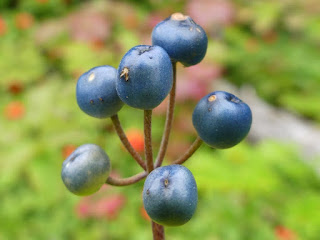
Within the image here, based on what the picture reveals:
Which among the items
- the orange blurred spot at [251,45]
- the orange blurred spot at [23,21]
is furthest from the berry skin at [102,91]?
the orange blurred spot at [23,21]

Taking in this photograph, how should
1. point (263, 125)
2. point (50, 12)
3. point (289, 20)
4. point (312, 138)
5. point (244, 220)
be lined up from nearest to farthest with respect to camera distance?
point (244, 220) → point (289, 20) → point (312, 138) → point (263, 125) → point (50, 12)

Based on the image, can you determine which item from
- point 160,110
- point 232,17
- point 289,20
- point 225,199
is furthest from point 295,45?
point 225,199

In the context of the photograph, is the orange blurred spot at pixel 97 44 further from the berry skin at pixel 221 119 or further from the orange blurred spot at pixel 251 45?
the berry skin at pixel 221 119

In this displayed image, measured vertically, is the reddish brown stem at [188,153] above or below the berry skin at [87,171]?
above

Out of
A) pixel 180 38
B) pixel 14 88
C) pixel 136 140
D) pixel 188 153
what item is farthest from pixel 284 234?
pixel 14 88

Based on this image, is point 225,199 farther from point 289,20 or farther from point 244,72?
point 244,72

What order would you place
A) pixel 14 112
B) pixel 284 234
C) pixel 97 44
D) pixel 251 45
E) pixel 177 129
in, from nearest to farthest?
pixel 284 234
pixel 14 112
pixel 177 129
pixel 97 44
pixel 251 45

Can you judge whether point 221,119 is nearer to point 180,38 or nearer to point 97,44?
point 180,38
